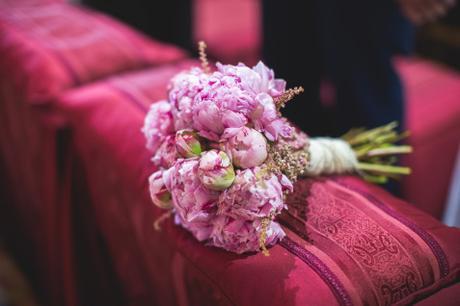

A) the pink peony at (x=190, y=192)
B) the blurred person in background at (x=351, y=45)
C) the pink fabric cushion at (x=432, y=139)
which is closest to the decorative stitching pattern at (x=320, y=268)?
the pink peony at (x=190, y=192)

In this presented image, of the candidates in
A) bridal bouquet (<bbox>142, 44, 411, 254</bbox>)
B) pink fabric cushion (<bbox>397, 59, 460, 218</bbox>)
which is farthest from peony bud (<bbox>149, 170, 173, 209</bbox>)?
pink fabric cushion (<bbox>397, 59, 460, 218</bbox>)

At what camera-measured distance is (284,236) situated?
718mm

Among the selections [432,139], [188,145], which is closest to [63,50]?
[188,145]

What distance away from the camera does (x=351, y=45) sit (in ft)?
4.60

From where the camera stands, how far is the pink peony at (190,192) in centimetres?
62

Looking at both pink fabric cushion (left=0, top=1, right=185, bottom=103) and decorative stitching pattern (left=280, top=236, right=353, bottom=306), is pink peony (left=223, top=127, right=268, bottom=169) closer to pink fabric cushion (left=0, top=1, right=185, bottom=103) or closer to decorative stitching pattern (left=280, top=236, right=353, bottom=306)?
decorative stitching pattern (left=280, top=236, right=353, bottom=306)

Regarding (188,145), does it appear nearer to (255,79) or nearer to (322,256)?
(255,79)

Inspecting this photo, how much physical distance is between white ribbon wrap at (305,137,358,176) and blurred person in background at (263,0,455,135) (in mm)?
407

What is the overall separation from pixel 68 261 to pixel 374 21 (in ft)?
3.83

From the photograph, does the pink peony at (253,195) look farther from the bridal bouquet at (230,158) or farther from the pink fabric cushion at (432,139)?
the pink fabric cushion at (432,139)

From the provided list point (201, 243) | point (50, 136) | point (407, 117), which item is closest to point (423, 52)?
point (407, 117)

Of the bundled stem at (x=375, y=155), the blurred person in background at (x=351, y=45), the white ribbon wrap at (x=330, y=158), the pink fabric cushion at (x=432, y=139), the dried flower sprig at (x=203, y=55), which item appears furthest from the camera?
the pink fabric cushion at (x=432, y=139)

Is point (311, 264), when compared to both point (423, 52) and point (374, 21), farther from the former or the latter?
point (423, 52)

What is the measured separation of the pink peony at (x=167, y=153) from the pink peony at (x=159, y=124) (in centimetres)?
2
